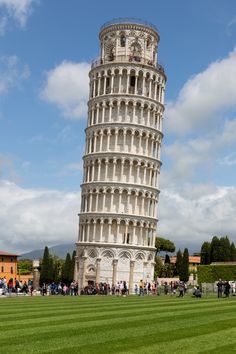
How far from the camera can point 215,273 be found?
329 feet

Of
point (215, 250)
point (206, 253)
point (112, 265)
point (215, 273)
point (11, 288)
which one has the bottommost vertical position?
point (11, 288)

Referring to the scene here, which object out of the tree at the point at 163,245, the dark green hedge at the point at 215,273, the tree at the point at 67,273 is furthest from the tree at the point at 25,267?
the dark green hedge at the point at 215,273

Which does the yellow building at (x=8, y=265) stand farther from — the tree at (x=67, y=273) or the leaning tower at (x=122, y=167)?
the leaning tower at (x=122, y=167)

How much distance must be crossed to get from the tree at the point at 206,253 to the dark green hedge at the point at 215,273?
43.8 meters

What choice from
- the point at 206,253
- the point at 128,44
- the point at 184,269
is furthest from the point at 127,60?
the point at 206,253

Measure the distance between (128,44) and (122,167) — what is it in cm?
2099

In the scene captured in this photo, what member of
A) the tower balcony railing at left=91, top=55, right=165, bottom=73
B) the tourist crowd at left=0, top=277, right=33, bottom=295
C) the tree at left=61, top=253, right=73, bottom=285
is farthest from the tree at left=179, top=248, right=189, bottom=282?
the tourist crowd at left=0, top=277, right=33, bottom=295

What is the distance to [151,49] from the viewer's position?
94125 mm

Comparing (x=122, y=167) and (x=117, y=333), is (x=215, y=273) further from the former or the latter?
(x=117, y=333)

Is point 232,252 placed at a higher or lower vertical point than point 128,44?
lower

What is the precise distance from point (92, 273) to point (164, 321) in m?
62.8

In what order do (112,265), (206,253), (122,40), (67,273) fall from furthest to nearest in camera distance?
(206,253)
(67,273)
(122,40)
(112,265)

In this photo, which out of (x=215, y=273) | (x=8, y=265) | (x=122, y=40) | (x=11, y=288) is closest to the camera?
(x=11, y=288)

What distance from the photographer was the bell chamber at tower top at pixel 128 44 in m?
91.6
